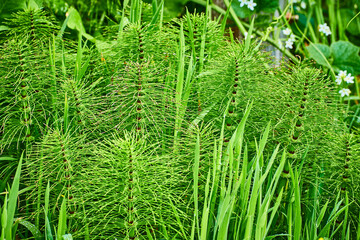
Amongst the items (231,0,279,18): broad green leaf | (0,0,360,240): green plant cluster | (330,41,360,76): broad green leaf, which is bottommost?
(0,0,360,240): green plant cluster

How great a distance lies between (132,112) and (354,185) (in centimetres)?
73

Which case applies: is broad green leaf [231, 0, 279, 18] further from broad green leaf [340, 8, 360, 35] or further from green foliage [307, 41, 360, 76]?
broad green leaf [340, 8, 360, 35]

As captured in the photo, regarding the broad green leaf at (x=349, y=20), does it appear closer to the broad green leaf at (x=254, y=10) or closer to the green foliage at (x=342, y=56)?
the green foliage at (x=342, y=56)

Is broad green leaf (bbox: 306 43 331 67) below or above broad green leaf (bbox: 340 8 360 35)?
below

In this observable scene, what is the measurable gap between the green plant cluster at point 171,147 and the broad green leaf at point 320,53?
78 cm

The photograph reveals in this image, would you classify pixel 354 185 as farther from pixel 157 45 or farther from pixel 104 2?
pixel 104 2

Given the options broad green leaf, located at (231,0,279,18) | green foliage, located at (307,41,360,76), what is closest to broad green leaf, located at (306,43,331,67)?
green foliage, located at (307,41,360,76)

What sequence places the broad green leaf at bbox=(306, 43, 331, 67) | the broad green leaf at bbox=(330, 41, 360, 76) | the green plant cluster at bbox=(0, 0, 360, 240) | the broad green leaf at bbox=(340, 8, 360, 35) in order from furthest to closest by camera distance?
the broad green leaf at bbox=(340, 8, 360, 35) < the broad green leaf at bbox=(330, 41, 360, 76) < the broad green leaf at bbox=(306, 43, 331, 67) < the green plant cluster at bbox=(0, 0, 360, 240)

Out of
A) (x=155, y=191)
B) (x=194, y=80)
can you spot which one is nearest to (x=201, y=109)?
(x=194, y=80)

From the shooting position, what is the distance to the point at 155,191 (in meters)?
1.18

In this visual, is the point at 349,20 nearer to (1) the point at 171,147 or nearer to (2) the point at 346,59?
(2) the point at 346,59

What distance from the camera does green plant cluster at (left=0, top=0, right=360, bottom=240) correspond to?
115cm

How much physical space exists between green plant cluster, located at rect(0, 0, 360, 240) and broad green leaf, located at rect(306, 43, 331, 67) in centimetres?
78

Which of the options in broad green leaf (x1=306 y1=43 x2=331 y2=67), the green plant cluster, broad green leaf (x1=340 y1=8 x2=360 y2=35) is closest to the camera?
Result: the green plant cluster
